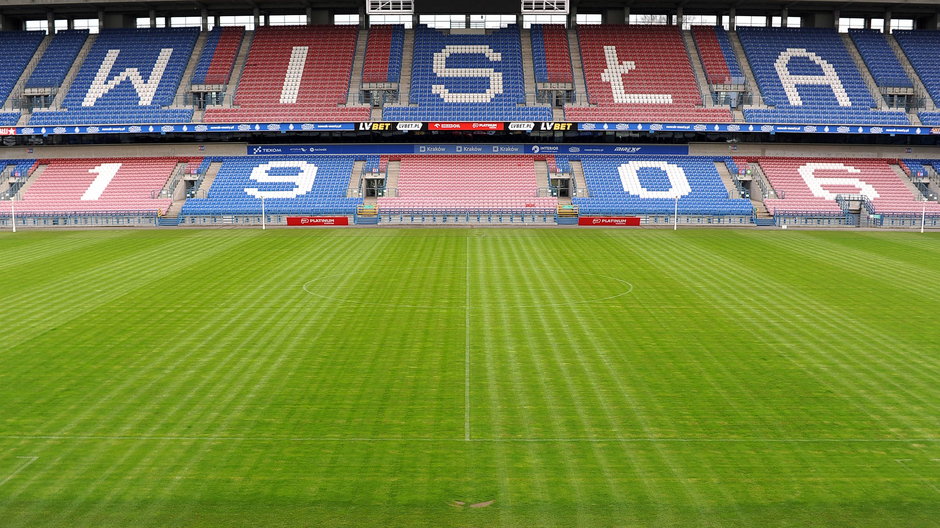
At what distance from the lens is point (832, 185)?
2442 inches

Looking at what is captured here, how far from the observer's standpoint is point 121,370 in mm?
20328

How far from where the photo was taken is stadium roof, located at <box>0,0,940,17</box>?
68.7 m

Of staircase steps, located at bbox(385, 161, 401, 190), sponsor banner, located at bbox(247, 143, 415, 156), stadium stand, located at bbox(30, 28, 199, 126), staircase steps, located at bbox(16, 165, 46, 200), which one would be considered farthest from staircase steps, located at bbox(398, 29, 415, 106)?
staircase steps, located at bbox(16, 165, 46, 200)

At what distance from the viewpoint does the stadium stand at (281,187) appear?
194 ft

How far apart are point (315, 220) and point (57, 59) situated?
30.0m

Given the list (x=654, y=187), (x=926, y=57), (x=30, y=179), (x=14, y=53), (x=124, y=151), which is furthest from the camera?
(x=14, y=53)

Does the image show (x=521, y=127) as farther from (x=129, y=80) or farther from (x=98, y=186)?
(x=129, y=80)

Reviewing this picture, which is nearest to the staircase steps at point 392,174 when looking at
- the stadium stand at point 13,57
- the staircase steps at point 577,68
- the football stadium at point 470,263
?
the football stadium at point 470,263

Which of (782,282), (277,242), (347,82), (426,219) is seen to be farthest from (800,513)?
(347,82)

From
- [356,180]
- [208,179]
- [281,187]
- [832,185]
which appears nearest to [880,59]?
[832,185]

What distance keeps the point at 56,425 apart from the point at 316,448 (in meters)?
5.52

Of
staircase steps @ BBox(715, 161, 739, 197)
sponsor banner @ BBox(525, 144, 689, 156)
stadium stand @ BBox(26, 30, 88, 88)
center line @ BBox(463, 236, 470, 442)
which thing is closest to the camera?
center line @ BBox(463, 236, 470, 442)

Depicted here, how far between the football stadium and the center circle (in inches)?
9.1

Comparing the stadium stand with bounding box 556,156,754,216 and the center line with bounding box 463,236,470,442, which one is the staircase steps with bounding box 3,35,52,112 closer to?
the stadium stand with bounding box 556,156,754,216
